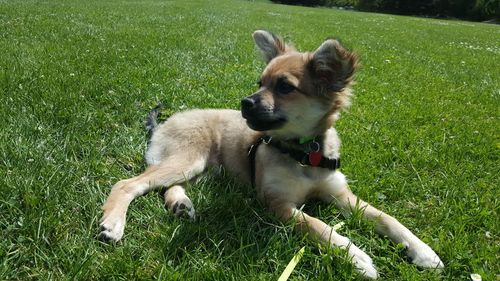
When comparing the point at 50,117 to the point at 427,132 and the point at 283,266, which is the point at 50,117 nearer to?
the point at 283,266

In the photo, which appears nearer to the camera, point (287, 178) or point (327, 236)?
point (327, 236)

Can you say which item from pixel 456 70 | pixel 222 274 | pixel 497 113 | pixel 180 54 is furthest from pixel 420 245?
pixel 456 70

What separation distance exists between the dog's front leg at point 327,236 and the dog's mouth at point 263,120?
602 millimetres

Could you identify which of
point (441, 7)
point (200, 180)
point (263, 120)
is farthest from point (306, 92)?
point (441, 7)

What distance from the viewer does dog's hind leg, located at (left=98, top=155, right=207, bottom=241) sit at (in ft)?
8.59

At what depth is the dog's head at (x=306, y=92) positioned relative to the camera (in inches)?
128

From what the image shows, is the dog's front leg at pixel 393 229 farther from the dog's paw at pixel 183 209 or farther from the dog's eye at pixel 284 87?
the dog's paw at pixel 183 209

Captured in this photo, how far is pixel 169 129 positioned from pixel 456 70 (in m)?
7.91

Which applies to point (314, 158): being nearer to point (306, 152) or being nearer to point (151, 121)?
point (306, 152)

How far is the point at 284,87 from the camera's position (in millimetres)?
3395

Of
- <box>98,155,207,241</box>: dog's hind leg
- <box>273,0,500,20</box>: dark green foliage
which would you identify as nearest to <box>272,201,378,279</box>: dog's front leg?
<box>98,155,207,241</box>: dog's hind leg

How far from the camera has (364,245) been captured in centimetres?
284

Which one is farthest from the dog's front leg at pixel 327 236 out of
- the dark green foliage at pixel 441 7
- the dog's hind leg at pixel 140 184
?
the dark green foliage at pixel 441 7

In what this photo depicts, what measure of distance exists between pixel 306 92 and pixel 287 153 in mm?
493
